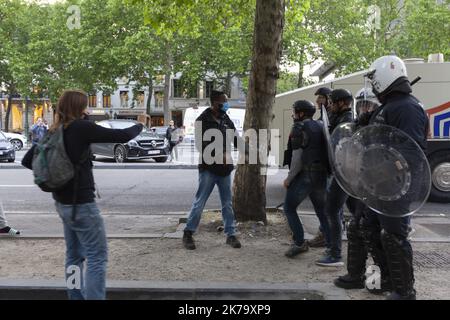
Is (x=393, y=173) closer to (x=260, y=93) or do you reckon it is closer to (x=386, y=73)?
(x=386, y=73)

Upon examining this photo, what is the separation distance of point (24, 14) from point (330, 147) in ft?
148

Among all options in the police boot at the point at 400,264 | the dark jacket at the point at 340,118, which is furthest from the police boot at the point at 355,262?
the dark jacket at the point at 340,118

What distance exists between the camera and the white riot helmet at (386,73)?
416cm

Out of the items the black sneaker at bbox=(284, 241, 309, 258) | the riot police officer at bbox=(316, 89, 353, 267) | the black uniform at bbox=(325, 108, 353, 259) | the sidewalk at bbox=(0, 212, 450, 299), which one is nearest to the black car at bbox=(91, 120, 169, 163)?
the sidewalk at bbox=(0, 212, 450, 299)

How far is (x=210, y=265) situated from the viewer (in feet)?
17.4

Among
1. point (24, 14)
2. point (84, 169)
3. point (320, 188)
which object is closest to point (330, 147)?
point (320, 188)

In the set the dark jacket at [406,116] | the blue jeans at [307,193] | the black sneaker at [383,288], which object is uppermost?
the dark jacket at [406,116]

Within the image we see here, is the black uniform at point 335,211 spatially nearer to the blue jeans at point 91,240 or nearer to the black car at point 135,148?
the blue jeans at point 91,240

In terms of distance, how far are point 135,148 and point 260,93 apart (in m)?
13.8

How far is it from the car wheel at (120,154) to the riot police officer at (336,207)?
1536cm

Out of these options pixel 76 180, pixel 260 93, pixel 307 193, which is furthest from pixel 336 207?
pixel 76 180

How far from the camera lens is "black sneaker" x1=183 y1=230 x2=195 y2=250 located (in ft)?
19.5

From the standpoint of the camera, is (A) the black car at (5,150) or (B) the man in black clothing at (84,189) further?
(A) the black car at (5,150)

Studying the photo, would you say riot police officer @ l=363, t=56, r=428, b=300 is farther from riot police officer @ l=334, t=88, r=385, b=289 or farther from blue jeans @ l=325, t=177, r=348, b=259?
blue jeans @ l=325, t=177, r=348, b=259
